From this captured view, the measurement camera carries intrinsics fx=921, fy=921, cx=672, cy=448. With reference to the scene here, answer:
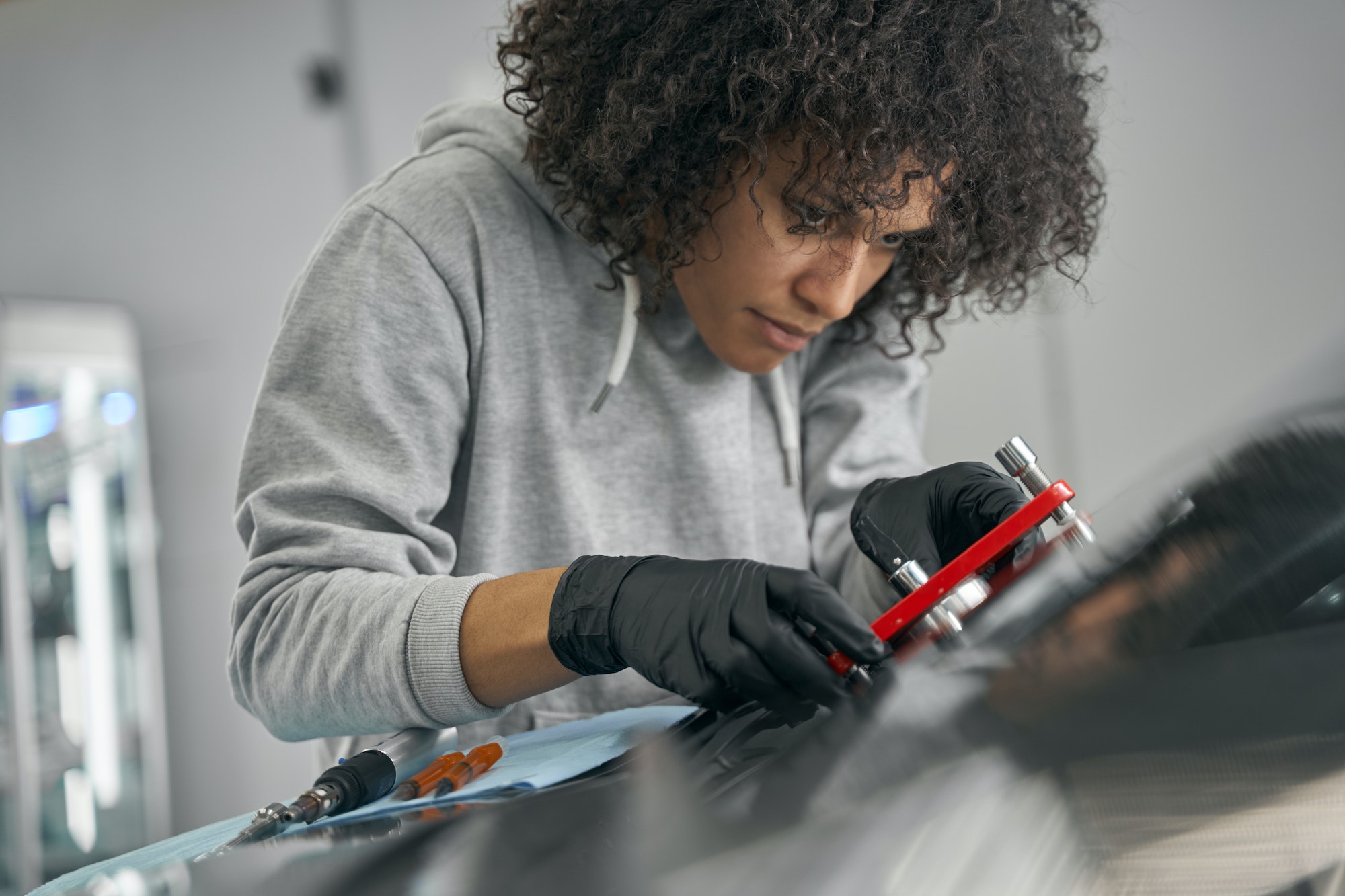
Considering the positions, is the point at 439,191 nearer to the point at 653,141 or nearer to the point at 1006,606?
the point at 653,141

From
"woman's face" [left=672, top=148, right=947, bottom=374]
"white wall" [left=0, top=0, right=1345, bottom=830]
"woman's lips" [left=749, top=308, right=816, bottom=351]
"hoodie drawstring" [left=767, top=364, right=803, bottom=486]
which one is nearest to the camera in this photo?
"woman's face" [left=672, top=148, right=947, bottom=374]

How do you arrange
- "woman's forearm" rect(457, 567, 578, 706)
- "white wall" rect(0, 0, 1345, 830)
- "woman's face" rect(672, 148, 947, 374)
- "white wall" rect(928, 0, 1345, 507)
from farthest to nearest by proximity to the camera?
"white wall" rect(0, 0, 1345, 830), "white wall" rect(928, 0, 1345, 507), "woman's face" rect(672, 148, 947, 374), "woman's forearm" rect(457, 567, 578, 706)

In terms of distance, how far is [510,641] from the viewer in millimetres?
621

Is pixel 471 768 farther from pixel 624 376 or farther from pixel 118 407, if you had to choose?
pixel 118 407

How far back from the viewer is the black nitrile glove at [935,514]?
0.78 metres

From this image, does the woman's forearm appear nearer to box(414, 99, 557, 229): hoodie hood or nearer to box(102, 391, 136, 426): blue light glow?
box(414, 99, 557, 229): hoodie hood

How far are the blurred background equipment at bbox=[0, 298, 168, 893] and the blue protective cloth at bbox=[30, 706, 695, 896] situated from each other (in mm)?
1884

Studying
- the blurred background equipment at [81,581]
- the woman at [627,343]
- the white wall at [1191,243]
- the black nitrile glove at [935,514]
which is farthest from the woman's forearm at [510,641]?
the blurred background equipment at [81,581]

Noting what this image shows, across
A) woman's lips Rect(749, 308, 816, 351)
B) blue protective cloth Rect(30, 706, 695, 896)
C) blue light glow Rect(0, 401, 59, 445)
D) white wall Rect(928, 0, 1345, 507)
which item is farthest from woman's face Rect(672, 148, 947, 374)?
blue light glow Rect(0, 401, 59, 445)

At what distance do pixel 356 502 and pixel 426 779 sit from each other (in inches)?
10.1

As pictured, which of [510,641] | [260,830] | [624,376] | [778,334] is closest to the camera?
[260,830]

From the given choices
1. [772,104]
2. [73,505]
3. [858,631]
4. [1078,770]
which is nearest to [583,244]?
[772,104]

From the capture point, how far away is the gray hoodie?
0.69 metres

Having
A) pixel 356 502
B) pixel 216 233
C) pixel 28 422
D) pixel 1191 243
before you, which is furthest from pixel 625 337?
pixel 28 422
